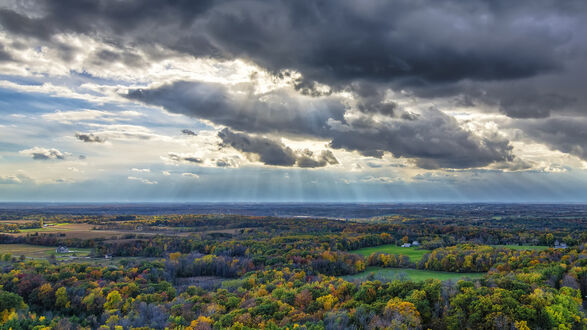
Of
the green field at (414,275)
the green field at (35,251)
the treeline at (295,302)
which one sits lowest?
the green field at (35,251)

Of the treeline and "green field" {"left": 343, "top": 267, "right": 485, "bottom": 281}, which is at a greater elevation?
the treeline

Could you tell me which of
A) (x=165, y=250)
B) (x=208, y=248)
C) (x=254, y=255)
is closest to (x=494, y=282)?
(x=254, y=255)

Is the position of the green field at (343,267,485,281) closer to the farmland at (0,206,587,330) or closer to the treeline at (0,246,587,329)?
the farmland at (0,206,587,330)

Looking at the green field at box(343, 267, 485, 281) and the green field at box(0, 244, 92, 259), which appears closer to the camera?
the green field at box(343, 267, 485, 281)

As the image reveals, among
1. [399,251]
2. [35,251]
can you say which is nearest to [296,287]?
[399,251]

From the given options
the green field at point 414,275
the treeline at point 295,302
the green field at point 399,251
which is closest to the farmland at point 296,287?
the treeline at point 295,302

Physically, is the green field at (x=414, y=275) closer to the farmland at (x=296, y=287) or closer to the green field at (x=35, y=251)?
the farmland at (x=296, y=287)

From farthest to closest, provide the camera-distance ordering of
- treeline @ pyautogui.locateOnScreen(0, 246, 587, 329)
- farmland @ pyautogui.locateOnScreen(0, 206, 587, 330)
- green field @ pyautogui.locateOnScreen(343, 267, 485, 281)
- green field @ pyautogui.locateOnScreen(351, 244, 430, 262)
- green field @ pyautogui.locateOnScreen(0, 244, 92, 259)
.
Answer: green field @ pyautogui.locateOnScreen(0, 244, 92, 259) → green field @ pyautogui.locateOnScreen(351, 244, 430, 262) → green field @ pyautogui.locateOnScreen(343, 267, 485, 281) → farmland @ pyautogui.locateOnScreen(0, 206, 587, 330) → treeline @ pyautogui.locateOnScreen(0, 246, 587, 329)

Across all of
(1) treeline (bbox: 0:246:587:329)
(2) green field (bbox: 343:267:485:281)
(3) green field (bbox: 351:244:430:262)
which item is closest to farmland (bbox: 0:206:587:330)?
(1) treeline (bbox: 0:246:587:329)
